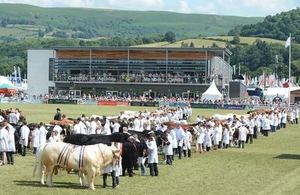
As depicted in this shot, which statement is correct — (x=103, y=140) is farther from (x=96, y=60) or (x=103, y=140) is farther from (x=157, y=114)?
(x=96, y=60)

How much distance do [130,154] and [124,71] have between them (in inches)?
3360

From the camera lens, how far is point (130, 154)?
23188 mm

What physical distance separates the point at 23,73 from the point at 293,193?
179500 millimetres

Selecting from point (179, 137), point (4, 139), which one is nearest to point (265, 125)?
point (179, 137)

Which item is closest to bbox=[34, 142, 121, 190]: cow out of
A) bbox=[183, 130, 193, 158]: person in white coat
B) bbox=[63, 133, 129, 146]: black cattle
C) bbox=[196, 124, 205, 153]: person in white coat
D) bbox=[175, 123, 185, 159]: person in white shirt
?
bbox=[63, 133, 129, 146]: black cattle

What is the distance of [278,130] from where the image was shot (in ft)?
169

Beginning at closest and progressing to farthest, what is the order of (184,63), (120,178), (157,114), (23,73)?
(120,178) → (157,114) → (184,63) → (23,73)

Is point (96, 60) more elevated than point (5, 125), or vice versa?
point (96, 60)

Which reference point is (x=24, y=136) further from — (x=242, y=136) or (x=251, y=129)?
(x=251, y=129)

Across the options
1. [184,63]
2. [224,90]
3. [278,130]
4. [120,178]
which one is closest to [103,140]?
[120,178]

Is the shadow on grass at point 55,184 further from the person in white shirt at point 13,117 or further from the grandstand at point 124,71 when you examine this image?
→ the grandstand at point 124,71

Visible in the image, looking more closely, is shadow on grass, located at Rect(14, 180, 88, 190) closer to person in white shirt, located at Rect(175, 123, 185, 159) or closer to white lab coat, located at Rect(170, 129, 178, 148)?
white lab coat, located at Rect(170, 129, 178, 148)

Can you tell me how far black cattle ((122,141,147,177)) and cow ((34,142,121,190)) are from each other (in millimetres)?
1981

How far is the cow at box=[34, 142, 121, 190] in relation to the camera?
20500 mm
